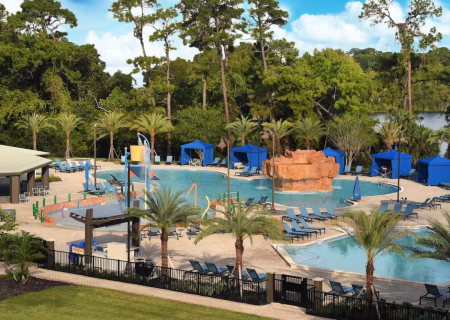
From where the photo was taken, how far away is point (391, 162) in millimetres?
47688

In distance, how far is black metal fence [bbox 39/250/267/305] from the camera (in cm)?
1888

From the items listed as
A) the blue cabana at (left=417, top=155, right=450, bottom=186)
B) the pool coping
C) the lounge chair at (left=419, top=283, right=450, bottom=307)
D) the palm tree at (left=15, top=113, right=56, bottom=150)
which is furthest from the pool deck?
the palm tree at (left=15, top=113, right=56, bottom=150)

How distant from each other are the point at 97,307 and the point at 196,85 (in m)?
54.1

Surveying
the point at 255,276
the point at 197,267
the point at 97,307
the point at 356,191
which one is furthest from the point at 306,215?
the point at 97,307

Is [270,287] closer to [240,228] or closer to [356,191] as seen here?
[240,228]

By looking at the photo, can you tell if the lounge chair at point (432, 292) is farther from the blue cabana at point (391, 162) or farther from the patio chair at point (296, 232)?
the blue cabana at point (391, 162)

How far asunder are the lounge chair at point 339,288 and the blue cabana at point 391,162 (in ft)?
96.3

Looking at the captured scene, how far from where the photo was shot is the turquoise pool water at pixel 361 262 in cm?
2206

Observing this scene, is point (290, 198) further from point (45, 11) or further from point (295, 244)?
point (45, 11)

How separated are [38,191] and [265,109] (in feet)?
94.5

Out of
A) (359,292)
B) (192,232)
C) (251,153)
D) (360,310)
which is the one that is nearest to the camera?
(360,310)

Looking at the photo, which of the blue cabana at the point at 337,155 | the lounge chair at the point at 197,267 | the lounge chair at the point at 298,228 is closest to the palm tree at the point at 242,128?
the blue cabana at the point at 337,155

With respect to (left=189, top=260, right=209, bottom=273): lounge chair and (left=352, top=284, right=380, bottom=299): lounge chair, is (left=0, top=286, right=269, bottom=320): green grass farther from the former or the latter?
(left=352, top=284, right=380, bottom=299): lounge chair

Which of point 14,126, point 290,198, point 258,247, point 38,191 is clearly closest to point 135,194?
point 38,191
